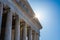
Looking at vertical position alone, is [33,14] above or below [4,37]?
above

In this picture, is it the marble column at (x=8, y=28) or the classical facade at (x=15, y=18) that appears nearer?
the marble column at (x=8, y=28)

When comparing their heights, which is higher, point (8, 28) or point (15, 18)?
point (15, 18)

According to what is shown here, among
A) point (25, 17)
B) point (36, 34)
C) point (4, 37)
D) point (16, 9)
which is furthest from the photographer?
point (36, 34)

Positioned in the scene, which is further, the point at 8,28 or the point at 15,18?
the point at 15,18

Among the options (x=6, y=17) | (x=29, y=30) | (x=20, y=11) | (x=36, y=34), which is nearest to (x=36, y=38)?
(x=36, y=34)

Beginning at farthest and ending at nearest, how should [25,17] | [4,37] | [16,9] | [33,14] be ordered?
1. [33,14]
2. [25,17]
3. [16,9]
4. [4,37]

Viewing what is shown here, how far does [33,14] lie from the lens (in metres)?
60.6

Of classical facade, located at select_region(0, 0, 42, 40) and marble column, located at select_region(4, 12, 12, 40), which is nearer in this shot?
marble column, located at select_region(4, 12, 12, 40)

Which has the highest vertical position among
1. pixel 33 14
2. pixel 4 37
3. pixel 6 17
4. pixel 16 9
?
pixel 33 14

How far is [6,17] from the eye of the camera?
142ft

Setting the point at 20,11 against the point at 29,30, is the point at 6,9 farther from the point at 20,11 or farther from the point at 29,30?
the point at 29,30

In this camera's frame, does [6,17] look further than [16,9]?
No

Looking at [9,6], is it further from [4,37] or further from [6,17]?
[4,37]

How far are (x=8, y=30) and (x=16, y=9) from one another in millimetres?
7205
